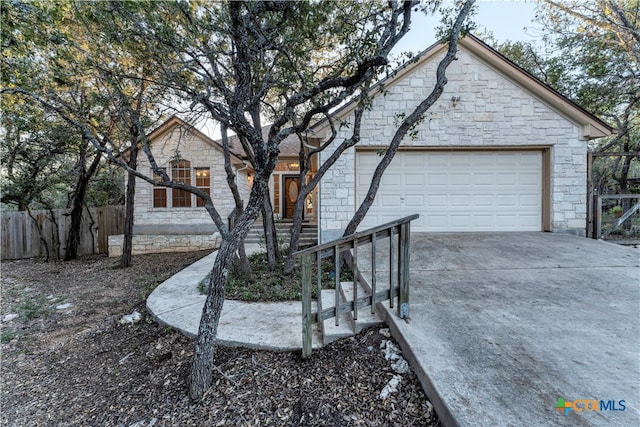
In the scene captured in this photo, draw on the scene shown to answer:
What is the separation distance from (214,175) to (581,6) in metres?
12.0

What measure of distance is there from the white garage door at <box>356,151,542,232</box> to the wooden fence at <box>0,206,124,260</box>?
1090 cm

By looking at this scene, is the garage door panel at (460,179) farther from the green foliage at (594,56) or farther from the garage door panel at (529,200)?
the green foliage at (594,56)

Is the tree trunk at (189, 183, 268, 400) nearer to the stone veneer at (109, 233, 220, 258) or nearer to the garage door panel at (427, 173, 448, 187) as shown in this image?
the garage door panel at (427, 173, 448, 187)

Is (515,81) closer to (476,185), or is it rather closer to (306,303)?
(476,185)

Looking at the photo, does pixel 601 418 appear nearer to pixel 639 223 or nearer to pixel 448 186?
pixel 448 186

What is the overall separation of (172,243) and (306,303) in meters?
9.06

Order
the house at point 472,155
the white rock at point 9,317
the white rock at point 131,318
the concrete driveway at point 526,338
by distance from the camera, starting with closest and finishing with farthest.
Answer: the concrete driveway at point 526,338 < the white rock at point 131,318 < the white rock at point 9,317 < the house at point 472,155

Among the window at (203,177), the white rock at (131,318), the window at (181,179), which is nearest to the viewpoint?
the white rock at (131,318)

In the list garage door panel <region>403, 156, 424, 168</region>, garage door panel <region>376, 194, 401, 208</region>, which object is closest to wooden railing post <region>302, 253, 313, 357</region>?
garage door panel <region>376, 194, 401, 208</region>

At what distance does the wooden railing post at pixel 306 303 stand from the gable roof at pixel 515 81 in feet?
15.9

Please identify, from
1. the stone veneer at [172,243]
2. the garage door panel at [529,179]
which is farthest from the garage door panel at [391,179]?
the stone veneer at [172,243]

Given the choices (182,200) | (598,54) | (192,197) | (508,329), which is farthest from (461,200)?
(182,200)

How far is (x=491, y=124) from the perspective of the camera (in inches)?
284

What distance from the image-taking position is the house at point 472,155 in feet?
23.1
